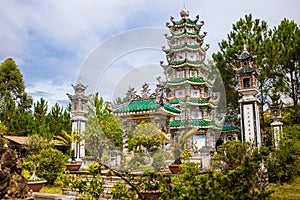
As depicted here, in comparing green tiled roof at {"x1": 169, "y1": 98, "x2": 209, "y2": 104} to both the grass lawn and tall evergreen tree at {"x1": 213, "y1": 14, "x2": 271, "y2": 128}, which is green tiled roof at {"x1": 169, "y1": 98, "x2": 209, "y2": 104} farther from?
the grass lawn

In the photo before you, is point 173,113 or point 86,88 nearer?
point 173,113

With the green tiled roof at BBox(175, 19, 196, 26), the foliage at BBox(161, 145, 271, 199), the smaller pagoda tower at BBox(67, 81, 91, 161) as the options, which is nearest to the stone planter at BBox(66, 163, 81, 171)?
the smaller pagoda tower at BBox(67, 81, 91, 161)

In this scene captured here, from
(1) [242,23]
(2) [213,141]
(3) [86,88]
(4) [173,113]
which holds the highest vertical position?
(1) [242,23]

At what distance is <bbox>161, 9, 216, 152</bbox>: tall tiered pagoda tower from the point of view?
1664 centimetres

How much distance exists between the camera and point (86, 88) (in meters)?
14.2

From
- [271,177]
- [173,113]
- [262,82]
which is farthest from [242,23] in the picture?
[271,177]

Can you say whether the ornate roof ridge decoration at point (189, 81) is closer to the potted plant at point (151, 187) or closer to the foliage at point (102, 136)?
the foliage at point (102, 136)

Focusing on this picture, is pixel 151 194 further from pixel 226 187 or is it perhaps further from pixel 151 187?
pixel 226 187

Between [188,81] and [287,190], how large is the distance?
10.2 meters

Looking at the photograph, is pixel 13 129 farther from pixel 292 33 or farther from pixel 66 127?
pixel 292 33

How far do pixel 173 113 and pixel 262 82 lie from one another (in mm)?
6227

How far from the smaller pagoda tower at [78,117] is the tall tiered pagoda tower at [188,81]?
5560 millimetres

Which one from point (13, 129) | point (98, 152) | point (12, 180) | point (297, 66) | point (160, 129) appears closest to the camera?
point (12, 180)

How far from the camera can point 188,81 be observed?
1731cm
